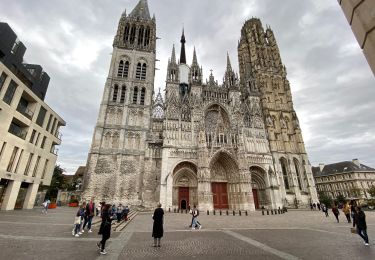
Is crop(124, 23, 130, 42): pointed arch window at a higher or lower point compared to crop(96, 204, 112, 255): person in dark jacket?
higher

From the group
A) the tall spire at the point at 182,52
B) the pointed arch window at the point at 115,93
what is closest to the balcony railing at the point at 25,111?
the pointed arch window at the point at 115,93

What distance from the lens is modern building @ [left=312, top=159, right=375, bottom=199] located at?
165 ft

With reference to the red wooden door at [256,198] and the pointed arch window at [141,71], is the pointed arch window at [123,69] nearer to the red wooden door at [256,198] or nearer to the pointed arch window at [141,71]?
the pointed arch window at [141,71]

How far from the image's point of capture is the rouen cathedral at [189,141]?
25.7 meters

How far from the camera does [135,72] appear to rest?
32625mm

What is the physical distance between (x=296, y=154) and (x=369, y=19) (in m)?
37.1

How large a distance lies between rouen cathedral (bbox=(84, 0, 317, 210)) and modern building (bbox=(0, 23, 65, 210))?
17.8 feet

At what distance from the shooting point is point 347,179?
5288cm

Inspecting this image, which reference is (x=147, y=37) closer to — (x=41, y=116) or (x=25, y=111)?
(x=41, y=116)

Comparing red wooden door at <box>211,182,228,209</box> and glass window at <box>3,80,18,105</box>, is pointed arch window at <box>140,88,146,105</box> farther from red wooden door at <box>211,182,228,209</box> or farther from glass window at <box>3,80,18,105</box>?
red wooden door at <box>211,182,228,209</box>

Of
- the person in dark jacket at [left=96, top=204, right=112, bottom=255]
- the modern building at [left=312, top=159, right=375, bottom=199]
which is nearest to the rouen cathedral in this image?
the person in dark jacket at [left=96, top=204, right=112, bottom=255]

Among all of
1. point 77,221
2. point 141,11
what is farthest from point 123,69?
point 77,221

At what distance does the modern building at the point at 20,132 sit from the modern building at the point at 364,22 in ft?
73.9

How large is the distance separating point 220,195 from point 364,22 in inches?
1135
